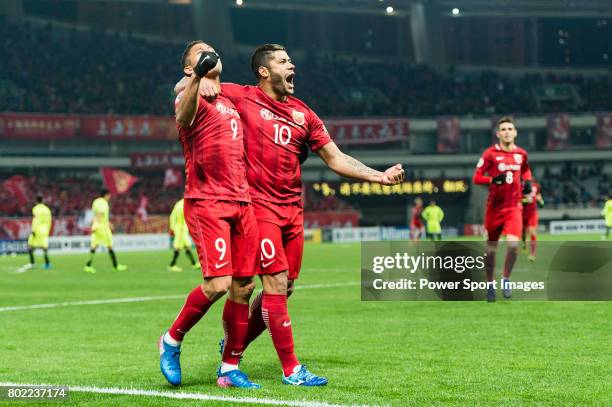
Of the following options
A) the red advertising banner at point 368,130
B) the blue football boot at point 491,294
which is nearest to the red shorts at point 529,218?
the blue football boot at point 491,294

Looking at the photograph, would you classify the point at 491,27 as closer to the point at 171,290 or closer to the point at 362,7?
the point at 362,7

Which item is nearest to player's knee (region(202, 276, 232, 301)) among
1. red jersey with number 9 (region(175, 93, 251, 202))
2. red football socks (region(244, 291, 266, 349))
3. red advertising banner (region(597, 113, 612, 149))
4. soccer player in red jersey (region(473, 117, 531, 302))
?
red jersey with number 9 (region(175, 93, 251, 202))

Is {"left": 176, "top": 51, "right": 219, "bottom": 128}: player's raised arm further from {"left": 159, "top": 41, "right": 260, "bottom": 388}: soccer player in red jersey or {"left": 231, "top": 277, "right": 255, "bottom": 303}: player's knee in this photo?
{"left": 231, "top": 277, "right": 255, "bottom": 303}: player's knee

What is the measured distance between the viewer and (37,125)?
54188 millimetres

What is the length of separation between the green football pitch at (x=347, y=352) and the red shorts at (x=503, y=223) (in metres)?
1.00

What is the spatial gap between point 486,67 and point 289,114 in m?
68.8

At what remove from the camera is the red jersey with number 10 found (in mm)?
13805

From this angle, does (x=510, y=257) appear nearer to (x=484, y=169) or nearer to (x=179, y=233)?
(x=484, y=169)

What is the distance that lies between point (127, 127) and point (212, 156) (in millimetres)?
50842

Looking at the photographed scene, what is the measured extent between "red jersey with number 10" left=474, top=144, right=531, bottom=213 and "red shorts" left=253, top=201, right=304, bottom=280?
23.1ft

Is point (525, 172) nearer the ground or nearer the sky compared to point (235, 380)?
nearer the sky

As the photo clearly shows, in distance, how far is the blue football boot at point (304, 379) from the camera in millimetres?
6727

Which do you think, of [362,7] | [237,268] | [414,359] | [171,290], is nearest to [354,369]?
[414,359]

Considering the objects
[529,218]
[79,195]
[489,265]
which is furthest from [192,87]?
[79,195]
